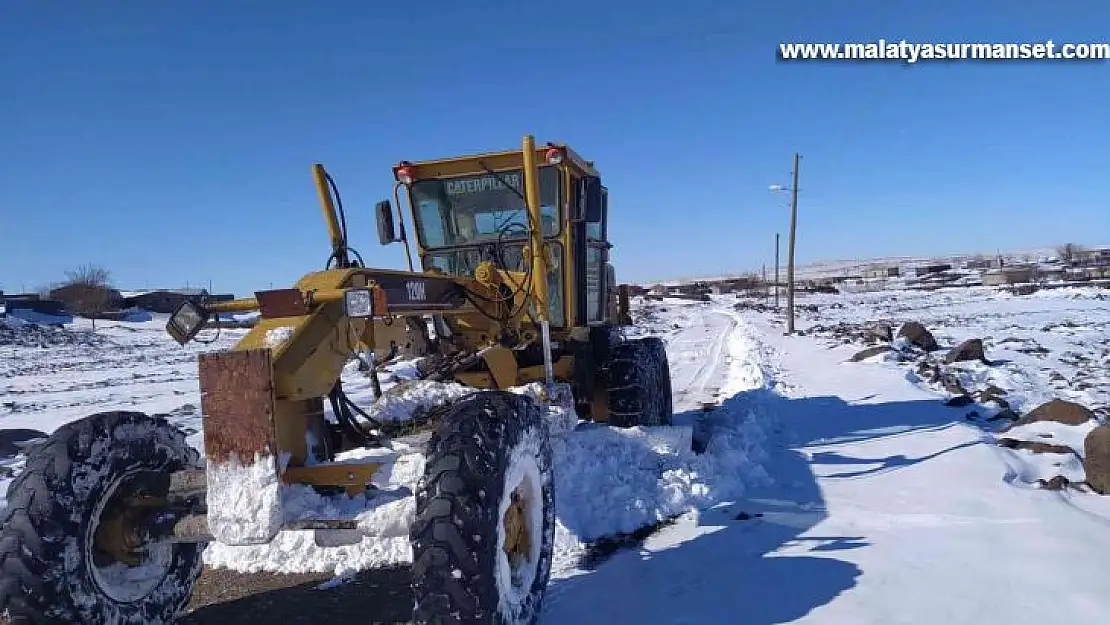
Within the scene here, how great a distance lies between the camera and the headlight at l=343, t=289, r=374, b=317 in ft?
11.8

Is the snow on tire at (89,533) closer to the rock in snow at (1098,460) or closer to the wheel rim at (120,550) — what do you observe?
the wheel rim at (120,550)

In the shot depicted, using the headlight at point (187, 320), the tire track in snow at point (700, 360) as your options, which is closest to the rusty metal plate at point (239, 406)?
the headlight at point (187, 320)

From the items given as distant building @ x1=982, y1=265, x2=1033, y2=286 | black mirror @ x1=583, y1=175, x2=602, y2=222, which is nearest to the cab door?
black mirror @ x1=583, y1=175, x2=602, y2=222

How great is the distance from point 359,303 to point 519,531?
1356 mm

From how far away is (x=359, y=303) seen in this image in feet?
11.8

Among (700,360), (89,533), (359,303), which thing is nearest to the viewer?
(89,533)

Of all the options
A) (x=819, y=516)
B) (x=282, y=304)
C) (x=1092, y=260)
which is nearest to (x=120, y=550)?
(x=282, y=304)

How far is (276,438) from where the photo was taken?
3.30 metres

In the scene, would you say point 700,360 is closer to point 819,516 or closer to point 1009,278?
point 819,516

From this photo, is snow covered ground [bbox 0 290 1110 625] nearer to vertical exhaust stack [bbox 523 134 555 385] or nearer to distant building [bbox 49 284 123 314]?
vertical exhaust stack [bbox 523 134 555 385]

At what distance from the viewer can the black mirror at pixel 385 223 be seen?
6172 mm

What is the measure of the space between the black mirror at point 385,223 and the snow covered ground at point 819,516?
7.01ft

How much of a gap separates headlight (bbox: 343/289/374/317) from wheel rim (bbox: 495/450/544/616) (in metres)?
0.97

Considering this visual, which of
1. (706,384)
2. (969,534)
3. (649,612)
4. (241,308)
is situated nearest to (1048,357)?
(706,384)
